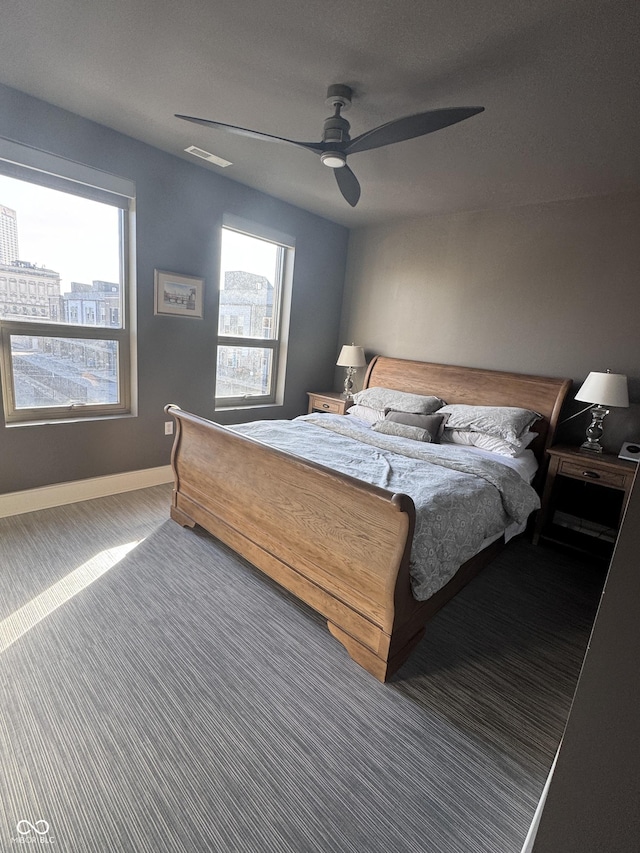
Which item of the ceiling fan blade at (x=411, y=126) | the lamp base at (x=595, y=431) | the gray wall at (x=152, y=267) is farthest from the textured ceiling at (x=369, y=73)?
the lamp base at (x=595, y=431)

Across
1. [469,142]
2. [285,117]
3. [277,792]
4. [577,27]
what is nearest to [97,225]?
[285,117]

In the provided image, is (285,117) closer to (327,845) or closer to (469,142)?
(469,142)

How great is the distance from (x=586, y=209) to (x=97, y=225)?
11.9ft

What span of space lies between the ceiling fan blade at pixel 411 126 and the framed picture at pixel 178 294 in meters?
1.86

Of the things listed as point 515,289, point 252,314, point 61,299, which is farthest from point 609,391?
point 61,299

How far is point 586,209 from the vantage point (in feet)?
10.1

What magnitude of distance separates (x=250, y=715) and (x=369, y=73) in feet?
9.18

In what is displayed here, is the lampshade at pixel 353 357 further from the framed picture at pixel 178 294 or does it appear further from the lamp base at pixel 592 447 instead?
the lamp base at pixel 592 447

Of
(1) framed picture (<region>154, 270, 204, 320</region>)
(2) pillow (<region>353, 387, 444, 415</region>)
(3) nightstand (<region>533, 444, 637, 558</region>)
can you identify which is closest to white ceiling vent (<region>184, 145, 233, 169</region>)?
(1) framed picture (<region>154, 270, 204, 320</region>)

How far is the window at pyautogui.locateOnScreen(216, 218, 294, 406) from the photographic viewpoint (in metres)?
3.85

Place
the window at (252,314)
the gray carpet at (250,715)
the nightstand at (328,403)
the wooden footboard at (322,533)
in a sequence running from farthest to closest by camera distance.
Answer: the nightstand at (328,403)
the window at (252,314)
the wooden footboard at (322,533)
the gray carpet at (250,715)

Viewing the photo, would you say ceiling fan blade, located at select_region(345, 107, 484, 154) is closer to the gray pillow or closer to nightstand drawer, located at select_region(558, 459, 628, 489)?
the gray pillow

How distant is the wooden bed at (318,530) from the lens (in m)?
1.70

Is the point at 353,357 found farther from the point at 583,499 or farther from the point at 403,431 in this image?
the point at 583,499
